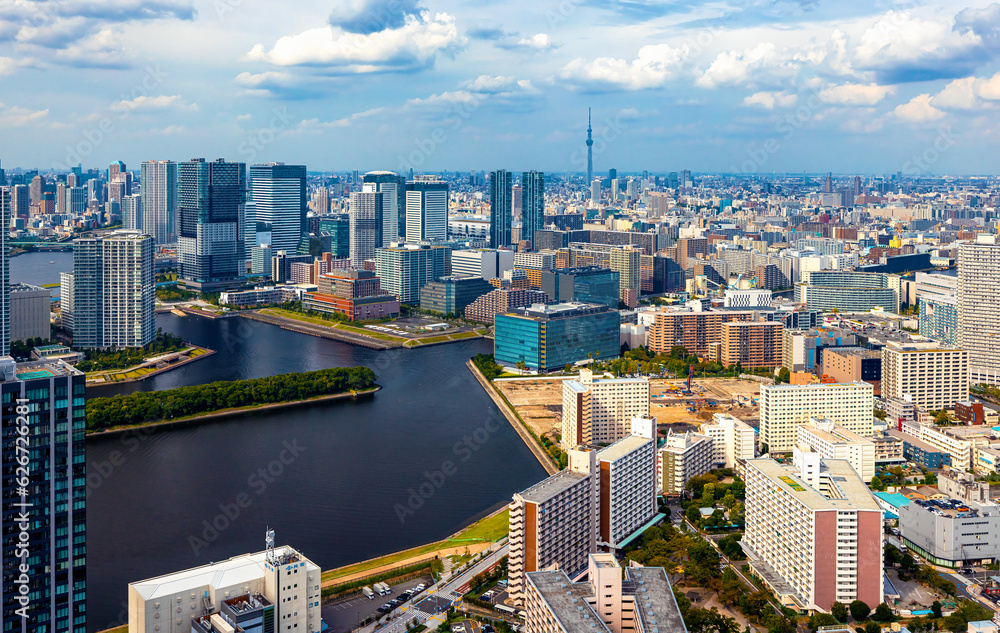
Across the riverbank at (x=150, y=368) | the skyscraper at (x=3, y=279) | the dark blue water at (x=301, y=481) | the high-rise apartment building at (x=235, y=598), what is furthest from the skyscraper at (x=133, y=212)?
the high-rise apartment building at (x=235, y=598)

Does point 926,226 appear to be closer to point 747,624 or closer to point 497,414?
point 497,414

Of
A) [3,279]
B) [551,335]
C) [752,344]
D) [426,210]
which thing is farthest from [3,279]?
[426,210]

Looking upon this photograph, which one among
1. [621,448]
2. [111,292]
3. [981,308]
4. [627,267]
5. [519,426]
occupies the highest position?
[627,267]

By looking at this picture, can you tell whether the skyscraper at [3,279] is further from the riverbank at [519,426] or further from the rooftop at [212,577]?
the rooftop at [212,577]

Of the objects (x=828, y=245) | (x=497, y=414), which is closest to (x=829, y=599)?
(x=497, y=414)

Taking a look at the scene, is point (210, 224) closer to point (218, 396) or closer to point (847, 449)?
point (218, 396)

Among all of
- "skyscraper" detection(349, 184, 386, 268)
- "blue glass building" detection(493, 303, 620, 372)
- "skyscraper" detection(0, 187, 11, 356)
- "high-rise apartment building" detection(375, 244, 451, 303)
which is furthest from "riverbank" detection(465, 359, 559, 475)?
"skyscraper" detection(349, 184, 386, 268)

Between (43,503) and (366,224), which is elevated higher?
(366,224)
